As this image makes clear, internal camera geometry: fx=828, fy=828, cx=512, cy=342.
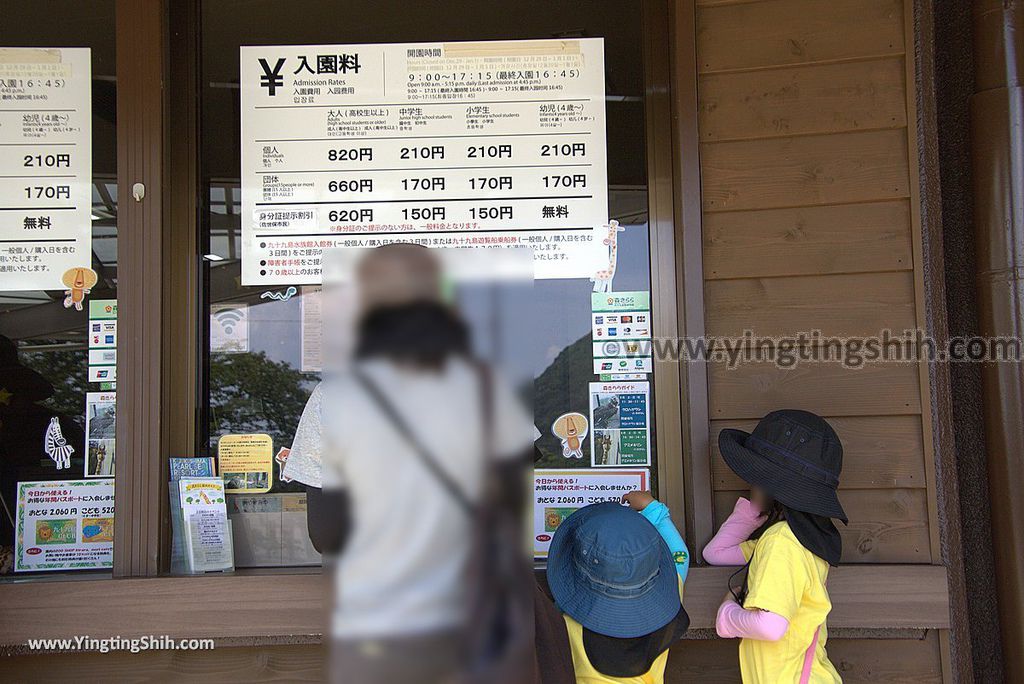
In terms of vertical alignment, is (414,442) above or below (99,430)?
above

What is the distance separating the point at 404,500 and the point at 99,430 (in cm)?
249

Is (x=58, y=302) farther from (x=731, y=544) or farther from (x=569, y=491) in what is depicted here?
(x=731, y=544)

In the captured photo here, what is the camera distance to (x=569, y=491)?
9.32 feet

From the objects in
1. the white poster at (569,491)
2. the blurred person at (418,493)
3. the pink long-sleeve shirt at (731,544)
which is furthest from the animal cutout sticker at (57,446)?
the blurred person at (418,493)

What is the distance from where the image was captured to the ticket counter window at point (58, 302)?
2785mm

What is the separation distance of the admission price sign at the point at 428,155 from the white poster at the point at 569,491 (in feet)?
2.29

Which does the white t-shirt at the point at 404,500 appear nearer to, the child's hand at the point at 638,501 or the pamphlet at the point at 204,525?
the child's hand at the point at 638,501

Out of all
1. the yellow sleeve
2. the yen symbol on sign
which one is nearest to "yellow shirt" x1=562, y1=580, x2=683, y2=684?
the yellow sleeve

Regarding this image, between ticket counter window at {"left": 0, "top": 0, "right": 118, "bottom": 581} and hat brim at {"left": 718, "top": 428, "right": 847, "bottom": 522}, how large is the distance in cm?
206

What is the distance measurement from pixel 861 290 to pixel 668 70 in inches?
39.1

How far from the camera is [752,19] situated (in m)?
2.76

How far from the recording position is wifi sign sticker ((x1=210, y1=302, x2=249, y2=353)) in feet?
9.47

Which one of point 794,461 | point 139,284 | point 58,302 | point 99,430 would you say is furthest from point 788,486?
point 58,302

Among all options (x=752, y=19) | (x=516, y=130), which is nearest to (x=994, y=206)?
(x=752, y=19)
